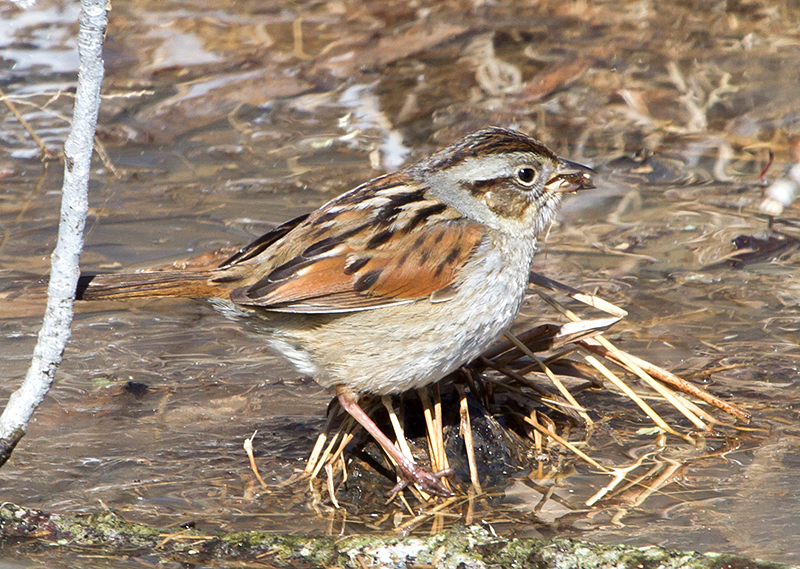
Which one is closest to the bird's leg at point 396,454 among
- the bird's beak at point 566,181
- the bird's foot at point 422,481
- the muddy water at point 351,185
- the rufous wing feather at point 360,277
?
the bird's foot at point 422,481

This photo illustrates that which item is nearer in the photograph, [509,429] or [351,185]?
[509,429]

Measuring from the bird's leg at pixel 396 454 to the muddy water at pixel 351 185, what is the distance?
0.26m

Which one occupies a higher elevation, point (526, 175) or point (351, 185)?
point (526, 175)

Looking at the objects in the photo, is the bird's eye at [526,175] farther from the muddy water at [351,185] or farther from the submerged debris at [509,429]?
the muddy water at [351,185]

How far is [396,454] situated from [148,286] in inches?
47.8

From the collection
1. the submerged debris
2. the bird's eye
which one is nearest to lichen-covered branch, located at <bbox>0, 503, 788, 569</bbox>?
the submerged debris

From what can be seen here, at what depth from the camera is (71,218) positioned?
A: 3438mm

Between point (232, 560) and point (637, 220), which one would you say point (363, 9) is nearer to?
point (637, 220)

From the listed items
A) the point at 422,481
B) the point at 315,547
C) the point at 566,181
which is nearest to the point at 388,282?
the point at 422,481

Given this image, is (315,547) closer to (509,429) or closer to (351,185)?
(509,429)

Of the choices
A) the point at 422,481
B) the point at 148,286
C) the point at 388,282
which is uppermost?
the point at 148,286

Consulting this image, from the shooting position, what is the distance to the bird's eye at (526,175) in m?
4.88

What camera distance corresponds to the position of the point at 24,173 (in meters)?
8.12

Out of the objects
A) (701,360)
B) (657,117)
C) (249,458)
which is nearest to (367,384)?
(249,458)
